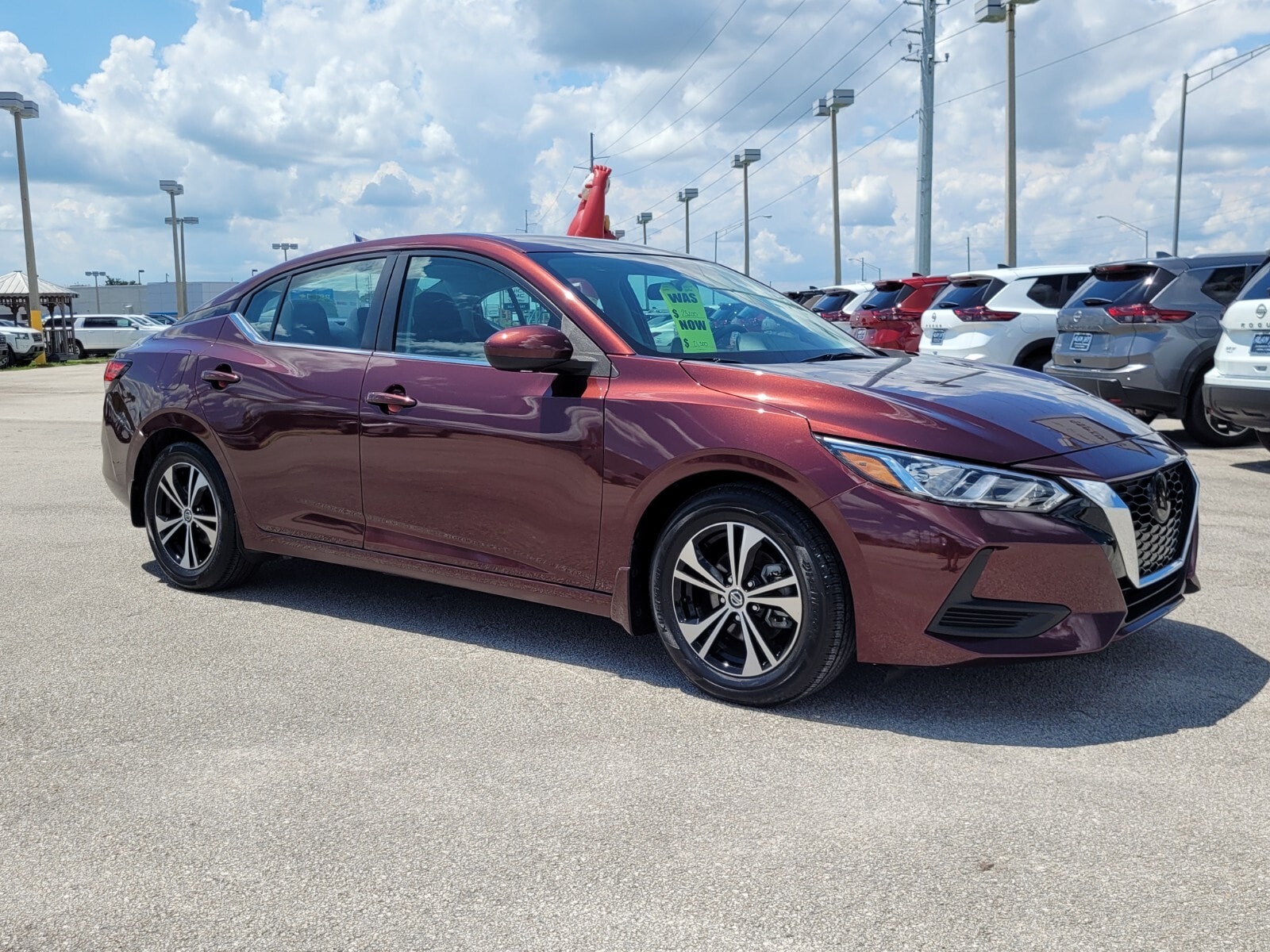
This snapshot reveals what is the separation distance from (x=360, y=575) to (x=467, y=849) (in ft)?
11.0

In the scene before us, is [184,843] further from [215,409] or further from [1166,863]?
[215,409]

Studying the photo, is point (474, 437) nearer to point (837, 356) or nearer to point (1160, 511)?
point (837, 356)

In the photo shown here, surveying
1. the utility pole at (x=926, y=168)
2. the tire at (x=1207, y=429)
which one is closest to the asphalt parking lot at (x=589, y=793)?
the tire at (x=1207, y=429)

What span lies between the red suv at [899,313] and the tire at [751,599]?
12.2 meters

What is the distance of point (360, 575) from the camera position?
6184 mm

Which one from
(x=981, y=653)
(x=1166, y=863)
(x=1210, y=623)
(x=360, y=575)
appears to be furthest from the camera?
(x=360, y=575)

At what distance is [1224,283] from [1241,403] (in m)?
2.50

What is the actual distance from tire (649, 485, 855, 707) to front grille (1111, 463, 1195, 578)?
0.96 metres

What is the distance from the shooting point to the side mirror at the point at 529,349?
4242mm

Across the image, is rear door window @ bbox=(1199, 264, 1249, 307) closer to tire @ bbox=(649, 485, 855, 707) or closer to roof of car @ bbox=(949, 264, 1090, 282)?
roof of car @ bbox=(949, 264, 1090, 282)

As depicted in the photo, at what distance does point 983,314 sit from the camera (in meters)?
13.1

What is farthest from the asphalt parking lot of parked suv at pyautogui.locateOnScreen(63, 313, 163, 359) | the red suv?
parked suv at pyautogui.locateOnScreen(63, 313, 163, 359)

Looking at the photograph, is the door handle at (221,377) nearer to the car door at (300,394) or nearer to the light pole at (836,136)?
the car door at (300,394)

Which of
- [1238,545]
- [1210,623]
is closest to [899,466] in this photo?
[1210,623]
